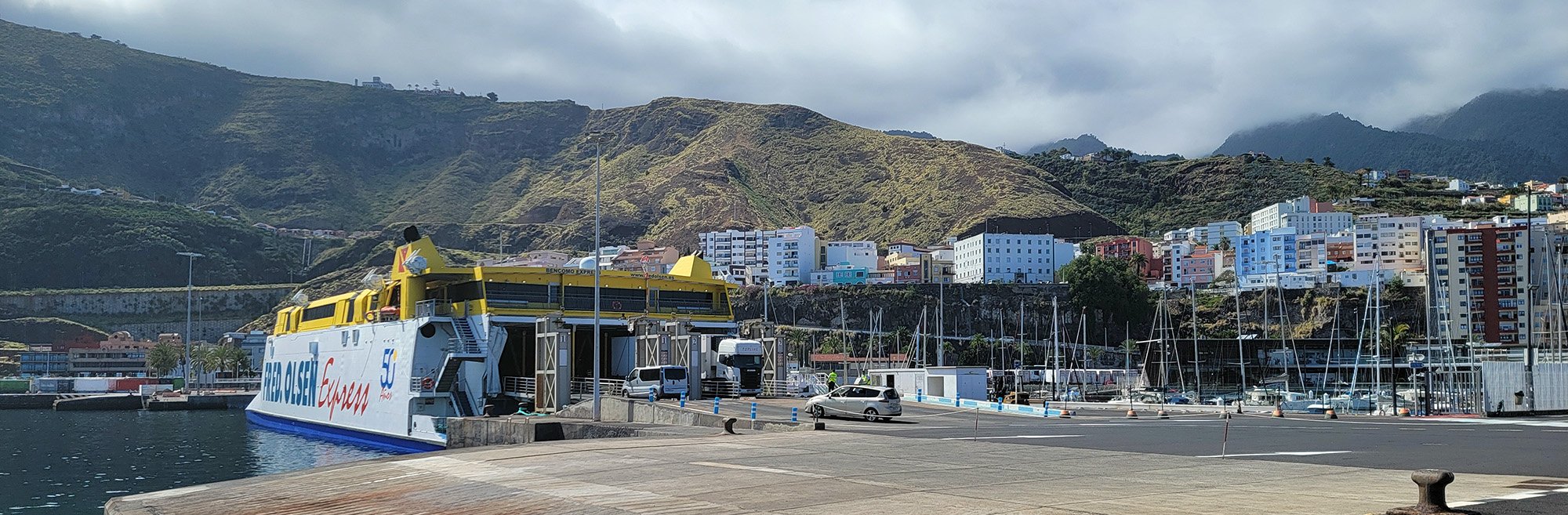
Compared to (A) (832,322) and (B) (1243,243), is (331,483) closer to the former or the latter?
(A) (832,322)

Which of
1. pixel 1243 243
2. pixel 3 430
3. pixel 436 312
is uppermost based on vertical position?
pixel 1243 243

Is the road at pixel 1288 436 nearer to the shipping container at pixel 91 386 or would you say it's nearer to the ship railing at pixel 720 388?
the ship railing at pixel 720 388

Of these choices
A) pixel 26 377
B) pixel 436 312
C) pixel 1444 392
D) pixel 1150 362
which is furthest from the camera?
pixel 26 377

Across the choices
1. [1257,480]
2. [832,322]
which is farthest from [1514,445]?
[832,322]

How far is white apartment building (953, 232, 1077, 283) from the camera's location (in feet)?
568

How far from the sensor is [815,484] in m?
15.3

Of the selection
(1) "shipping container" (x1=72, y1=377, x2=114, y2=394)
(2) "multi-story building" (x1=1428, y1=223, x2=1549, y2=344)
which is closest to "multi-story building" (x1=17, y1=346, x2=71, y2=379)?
(1) "shipping container" (x1=72, y1=377, x2=114, y2=394)

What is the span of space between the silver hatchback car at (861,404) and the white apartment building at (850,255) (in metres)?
152

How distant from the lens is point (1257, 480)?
15453 mm

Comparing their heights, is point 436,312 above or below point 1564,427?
above

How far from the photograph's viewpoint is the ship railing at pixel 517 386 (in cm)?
4569

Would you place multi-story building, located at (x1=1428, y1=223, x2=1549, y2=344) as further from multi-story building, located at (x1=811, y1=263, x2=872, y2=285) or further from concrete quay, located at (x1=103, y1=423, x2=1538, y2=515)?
concrete quay, located at (x1=103, y1=423, x2=1538, y2=515)

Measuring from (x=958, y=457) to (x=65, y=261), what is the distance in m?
214

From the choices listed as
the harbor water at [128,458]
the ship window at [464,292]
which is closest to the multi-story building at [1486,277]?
the ship window at [464,292]
